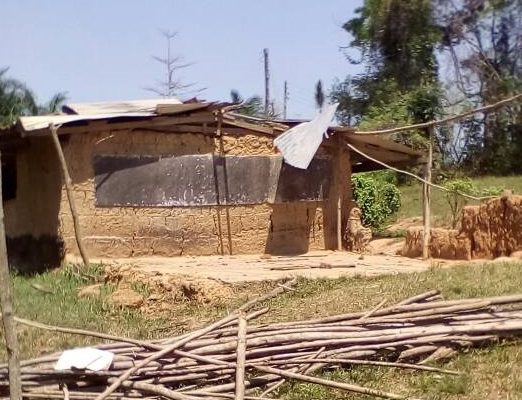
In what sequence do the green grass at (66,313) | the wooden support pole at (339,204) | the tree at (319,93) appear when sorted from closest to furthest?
the green grass at (66,313), the wooden support pole at (339,204), the tree at (319,93)

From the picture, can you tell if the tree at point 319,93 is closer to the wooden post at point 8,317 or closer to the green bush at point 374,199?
the green bush at point 374,199

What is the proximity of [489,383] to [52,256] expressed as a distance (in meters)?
7.77

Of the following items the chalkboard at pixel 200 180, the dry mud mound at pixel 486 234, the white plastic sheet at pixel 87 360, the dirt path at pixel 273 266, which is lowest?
the white plastic sheet at pixel 87 360

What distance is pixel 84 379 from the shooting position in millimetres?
5750

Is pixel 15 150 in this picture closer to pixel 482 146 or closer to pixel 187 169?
pixel 187 169

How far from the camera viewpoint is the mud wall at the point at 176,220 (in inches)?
467

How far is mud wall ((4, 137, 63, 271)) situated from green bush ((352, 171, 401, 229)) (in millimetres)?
7448

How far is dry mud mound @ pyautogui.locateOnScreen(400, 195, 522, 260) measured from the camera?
36.8ft

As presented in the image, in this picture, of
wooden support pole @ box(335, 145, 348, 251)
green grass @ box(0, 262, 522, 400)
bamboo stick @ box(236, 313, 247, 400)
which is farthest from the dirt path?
bamboo stick @ box(236, 313, 247, 400)

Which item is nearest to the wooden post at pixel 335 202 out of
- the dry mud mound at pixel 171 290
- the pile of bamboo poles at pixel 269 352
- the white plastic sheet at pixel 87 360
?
the dry mud mound at pixel 171 290

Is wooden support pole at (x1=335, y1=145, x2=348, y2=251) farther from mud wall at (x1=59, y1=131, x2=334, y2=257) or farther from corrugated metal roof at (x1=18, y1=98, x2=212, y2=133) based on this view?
corrugated metal roof at (x1=18, y1=98, x2=212, y2=133)

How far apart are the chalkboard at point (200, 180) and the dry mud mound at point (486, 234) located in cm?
228

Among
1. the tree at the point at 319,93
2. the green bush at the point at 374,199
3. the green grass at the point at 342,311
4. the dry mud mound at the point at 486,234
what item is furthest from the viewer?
the tree at the point at 319,93

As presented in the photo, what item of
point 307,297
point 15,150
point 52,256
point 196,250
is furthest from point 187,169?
point 307,297
